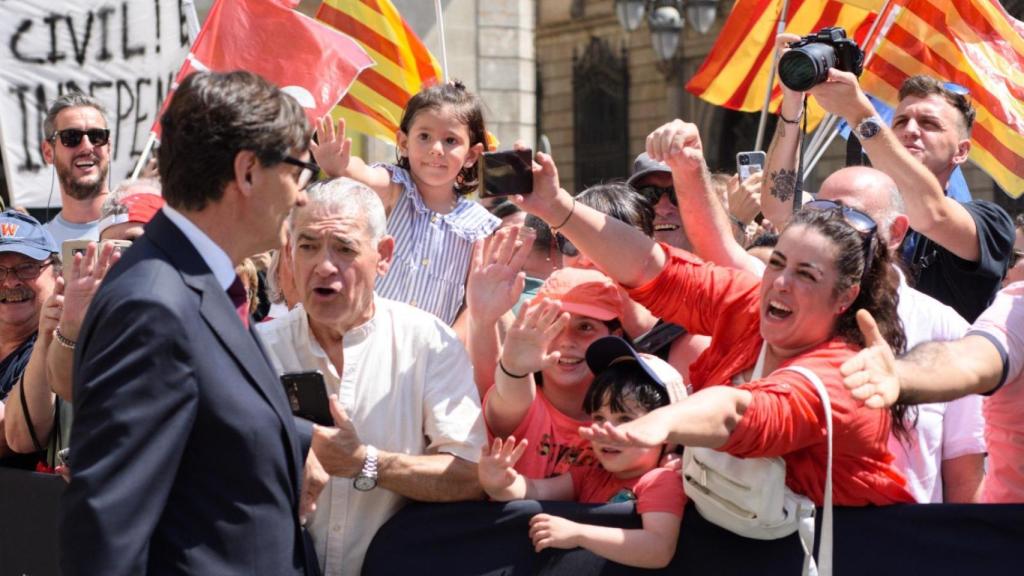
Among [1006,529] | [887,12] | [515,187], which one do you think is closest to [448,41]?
[887,12]

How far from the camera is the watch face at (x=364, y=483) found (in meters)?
3.91

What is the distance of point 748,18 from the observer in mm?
7855

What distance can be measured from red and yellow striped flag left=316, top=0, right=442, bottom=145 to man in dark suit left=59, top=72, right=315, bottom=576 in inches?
204

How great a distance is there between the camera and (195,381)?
278 centimetres

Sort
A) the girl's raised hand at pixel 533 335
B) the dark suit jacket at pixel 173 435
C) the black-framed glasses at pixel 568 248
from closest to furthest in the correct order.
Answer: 1. the dark suit jacket at pixel 173 435
2. the girl's raised hand at pixel 533 335
3. the black-framed glasses at pixel 568 248

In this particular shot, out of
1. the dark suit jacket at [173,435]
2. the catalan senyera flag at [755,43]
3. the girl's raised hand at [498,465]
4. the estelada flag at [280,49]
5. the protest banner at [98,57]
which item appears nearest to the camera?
the dark suit jacket at [173,435]

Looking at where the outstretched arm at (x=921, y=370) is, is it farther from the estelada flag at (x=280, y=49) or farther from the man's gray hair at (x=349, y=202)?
the estelada flag at (x=280, y=49)

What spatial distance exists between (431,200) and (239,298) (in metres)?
2.39

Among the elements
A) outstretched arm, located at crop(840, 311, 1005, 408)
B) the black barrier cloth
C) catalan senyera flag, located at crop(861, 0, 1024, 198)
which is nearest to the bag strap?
outstretched arm, located at crop(840, 311, 1005, 408)

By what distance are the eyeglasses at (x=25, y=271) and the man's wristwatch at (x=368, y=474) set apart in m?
2.07

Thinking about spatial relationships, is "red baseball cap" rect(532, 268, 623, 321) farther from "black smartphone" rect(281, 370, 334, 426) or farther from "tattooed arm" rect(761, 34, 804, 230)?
"black smartphone" rect(281, 370, 334, 426)

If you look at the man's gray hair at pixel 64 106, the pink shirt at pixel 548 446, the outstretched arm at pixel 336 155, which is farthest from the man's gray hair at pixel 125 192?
the pink shirt at pixel 548 446

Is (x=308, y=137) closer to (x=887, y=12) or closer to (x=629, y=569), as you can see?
(x=629, y=569)

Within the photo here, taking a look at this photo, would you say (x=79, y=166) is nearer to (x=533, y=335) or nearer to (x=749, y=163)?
(x=749, y=163)
